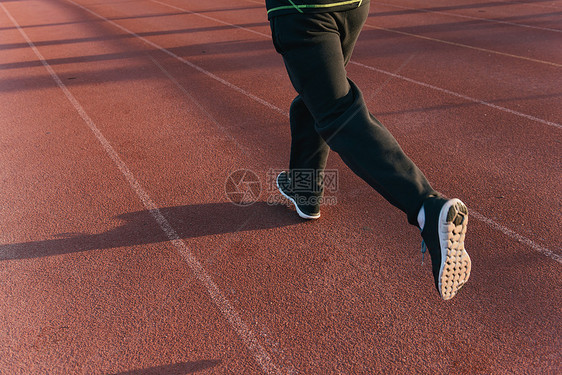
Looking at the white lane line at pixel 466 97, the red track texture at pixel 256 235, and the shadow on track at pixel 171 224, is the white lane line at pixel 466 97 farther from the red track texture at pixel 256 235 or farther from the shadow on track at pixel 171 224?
the shadow on track at pixel 171 224

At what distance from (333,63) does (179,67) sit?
6434mm

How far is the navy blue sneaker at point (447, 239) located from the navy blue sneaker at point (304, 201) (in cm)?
131

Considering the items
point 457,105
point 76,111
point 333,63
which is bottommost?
point 76,111

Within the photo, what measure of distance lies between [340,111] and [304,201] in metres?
1.35

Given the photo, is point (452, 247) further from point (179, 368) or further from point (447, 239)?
point (179, 368)

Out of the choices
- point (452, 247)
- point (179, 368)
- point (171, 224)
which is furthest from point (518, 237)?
point (171, 224)

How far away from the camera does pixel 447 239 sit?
202 centimetres

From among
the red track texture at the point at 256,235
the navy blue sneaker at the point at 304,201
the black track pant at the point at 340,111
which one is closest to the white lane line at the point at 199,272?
the red track texture at the point at 256,235

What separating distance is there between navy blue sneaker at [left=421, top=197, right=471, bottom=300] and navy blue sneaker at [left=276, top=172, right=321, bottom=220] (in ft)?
4.31

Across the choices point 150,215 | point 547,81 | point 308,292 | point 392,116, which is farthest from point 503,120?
point 150,215

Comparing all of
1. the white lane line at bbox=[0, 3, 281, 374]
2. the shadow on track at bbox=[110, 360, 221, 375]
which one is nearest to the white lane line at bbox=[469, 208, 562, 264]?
the white lane line at bbox=[0, 3, 281, 374]

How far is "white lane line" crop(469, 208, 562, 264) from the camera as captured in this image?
9.76ft

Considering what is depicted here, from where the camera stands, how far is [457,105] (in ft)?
18.6

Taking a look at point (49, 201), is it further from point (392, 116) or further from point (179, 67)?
point (179, 67)
